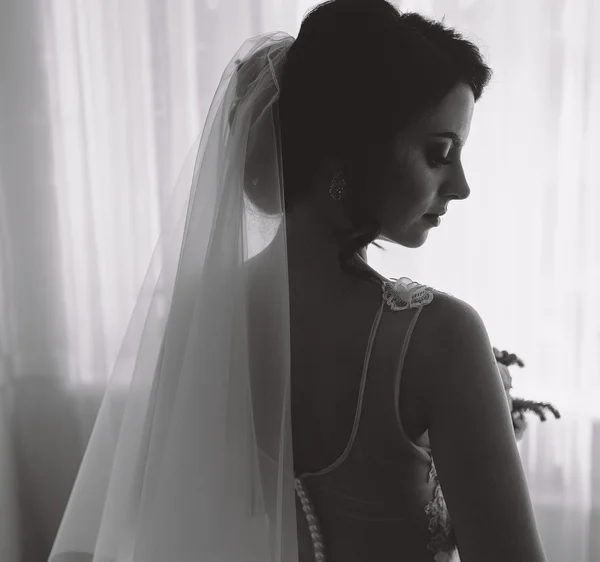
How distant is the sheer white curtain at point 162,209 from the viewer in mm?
1665

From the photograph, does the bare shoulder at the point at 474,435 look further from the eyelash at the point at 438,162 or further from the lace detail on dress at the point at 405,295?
the eyelash at the point at 438,162

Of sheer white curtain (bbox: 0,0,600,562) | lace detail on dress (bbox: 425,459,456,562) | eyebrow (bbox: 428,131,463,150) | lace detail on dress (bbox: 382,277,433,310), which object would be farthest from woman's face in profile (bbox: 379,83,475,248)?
sheer white curtain (bbox: 0,0,600,562)

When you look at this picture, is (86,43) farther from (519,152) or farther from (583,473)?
(583,473)

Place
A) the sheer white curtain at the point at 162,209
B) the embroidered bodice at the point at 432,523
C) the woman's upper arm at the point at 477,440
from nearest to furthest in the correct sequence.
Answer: the woman's upper arm at the point at 477,440, the embroidered bodice at the point at 432,523, the sheer white curtain at the point at 162,209

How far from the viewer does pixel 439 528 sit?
33.9 inches

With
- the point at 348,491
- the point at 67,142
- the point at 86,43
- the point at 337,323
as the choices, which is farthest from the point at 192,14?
the point at 348,491

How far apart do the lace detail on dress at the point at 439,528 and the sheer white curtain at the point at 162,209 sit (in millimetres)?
958

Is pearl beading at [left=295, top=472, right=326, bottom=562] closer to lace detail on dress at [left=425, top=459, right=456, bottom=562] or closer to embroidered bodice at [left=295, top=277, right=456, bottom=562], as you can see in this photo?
embroidered bodice at [left=295, top=277, right=456, bottom=562]

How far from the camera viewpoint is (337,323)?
769 millimetres

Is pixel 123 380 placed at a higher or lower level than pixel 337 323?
lower

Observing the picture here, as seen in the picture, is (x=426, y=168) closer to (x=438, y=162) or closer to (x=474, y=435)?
(x=438, y=162)

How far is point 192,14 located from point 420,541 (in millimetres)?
1522

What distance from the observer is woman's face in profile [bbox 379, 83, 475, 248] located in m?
0.77

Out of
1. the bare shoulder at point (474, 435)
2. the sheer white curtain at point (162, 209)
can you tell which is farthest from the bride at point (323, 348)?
the sheer white curtain at point (162, 209)
